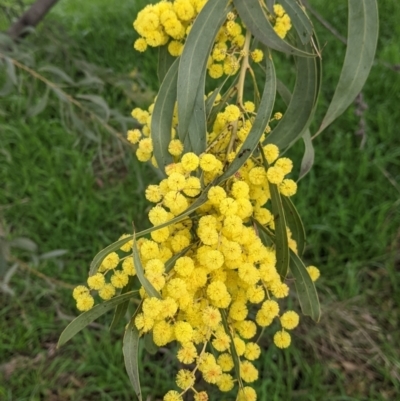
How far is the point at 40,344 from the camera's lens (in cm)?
181

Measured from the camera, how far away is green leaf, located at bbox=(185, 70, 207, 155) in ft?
2.18

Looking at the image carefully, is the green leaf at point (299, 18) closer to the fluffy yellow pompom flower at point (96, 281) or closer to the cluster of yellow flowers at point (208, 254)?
the cluster of yellow flowers at point (208, 254)

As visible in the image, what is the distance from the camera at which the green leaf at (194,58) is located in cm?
67

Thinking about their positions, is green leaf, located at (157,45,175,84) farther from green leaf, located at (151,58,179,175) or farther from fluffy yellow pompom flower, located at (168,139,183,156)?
fluffy yellow pompom flower, located at (168,139,183,156)

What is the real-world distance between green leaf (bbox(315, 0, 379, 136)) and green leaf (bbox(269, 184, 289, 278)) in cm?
14

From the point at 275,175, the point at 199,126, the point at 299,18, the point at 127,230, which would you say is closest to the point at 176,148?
the point at 199,126

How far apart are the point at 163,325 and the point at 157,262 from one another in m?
0.07

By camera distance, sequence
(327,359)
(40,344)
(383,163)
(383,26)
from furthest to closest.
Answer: (383,26) → (383,163) → (40,344) → (327,359)

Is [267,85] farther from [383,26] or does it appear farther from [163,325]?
[383,26]

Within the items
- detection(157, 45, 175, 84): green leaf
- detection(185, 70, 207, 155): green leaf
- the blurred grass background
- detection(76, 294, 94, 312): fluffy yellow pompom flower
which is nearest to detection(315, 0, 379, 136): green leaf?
detection(185, 70, 207, 155): green leaf

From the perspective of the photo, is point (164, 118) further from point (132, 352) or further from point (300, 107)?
point (132, 352)

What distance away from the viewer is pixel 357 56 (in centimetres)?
69

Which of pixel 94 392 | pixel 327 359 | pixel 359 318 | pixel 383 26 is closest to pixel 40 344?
pixel 94 392

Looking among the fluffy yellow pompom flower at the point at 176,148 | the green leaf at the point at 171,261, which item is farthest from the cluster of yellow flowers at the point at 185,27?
the green leaf at the point at 171,261
